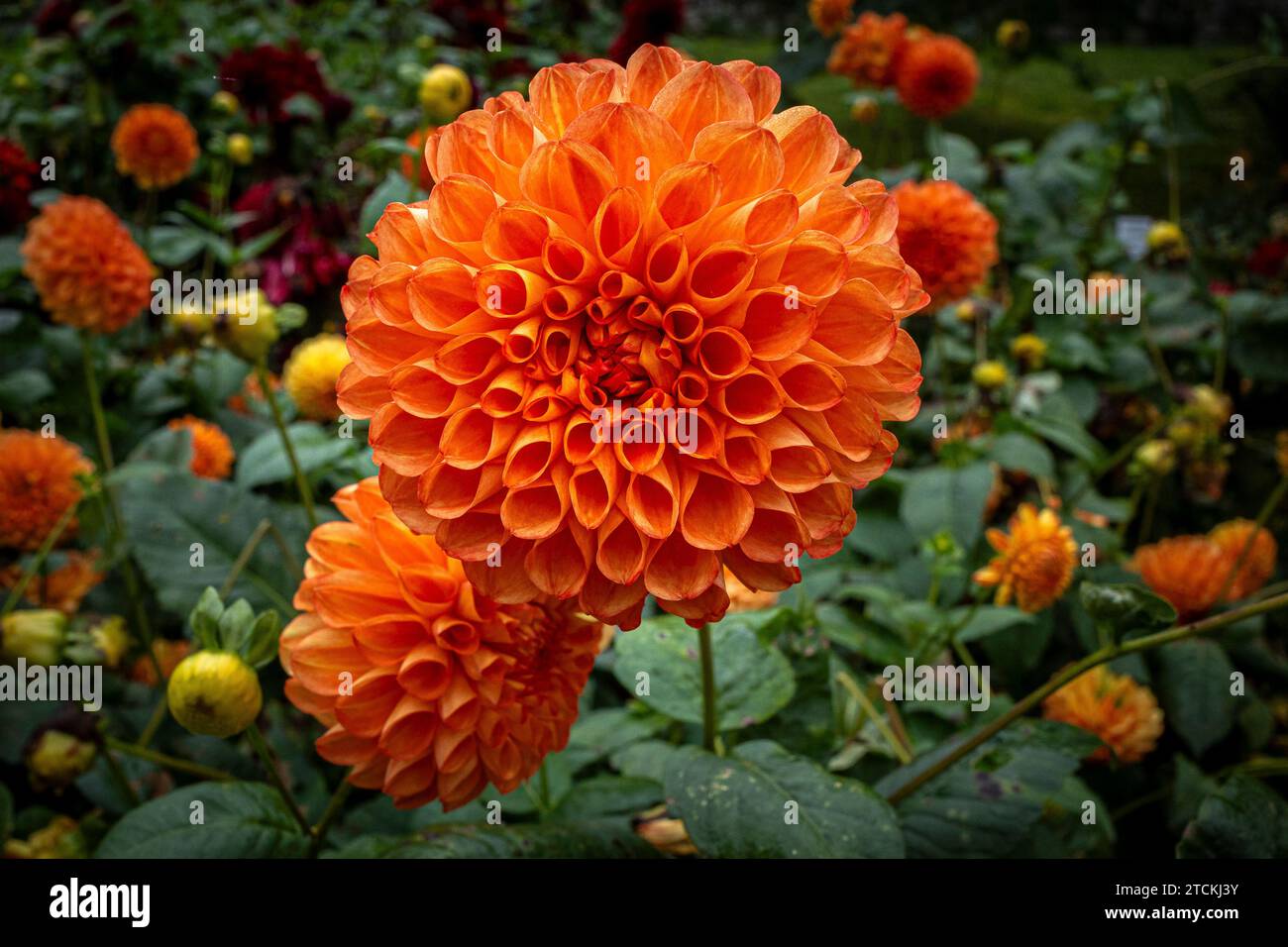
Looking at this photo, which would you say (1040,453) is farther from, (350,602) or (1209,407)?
(350,602)

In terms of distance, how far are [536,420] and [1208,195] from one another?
338cm

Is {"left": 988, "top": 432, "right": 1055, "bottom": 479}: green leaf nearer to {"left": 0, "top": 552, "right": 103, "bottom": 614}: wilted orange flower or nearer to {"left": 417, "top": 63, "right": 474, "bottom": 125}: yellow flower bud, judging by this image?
{"left": 417, "top": 63, "right": 474, "bottom": 125}: yellow flower bud

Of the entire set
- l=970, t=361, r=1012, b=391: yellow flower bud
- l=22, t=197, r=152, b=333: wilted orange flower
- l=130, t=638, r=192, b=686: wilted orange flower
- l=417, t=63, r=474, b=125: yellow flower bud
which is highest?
l=417, t=63, r=474, b=125: yellow flower bud

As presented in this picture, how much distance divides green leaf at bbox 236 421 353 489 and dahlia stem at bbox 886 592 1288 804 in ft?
2.46

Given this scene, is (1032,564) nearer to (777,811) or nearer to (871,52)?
(777,811)

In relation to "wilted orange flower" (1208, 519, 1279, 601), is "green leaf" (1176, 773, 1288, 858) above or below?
below

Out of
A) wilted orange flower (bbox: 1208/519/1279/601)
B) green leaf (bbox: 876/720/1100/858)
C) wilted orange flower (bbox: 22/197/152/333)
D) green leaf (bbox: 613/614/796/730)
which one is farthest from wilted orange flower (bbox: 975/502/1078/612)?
wilted orange flower (bbox: 22/197/152/333)

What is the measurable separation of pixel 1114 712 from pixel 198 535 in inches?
48.4

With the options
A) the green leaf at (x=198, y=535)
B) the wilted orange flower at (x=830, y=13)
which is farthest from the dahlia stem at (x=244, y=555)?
the wilted orange flower at (x=830, y=13)

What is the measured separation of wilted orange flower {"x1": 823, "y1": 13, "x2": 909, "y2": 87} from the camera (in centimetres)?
186

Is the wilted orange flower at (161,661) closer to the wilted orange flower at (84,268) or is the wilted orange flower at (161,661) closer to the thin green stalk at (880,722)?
the wilted orange flower at (84,268)

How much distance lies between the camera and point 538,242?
57 cm

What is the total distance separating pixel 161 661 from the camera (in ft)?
4.06
